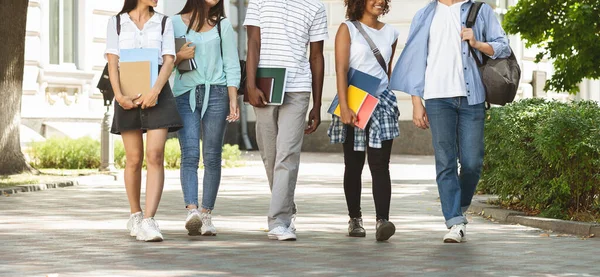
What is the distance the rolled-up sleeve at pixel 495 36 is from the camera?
9438 mm

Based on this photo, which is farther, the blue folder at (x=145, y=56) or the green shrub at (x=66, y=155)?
the green shrub at (x=66, y=155)

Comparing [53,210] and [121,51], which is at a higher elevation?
[121,51]

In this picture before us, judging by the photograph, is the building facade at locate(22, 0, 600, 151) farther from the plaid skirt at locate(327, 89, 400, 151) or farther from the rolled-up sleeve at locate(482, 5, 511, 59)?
the rolled-up sleeve at locate(482, 5, 511, 59)

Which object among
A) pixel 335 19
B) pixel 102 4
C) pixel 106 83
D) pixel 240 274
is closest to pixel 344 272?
pixel 240 274

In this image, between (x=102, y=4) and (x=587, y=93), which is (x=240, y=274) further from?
(x=587, y=93)

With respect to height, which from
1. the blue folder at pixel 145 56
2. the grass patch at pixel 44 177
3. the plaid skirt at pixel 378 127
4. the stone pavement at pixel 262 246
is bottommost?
the grass patch at pixel 44 177

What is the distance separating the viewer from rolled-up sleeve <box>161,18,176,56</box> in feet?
31.7

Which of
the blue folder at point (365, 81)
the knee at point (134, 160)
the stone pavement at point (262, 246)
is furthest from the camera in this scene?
the knee at point (134, 160)

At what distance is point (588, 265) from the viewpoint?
829 centimetres

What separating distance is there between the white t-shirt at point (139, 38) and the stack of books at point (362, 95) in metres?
1.29

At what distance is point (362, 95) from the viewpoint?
9.64 metres

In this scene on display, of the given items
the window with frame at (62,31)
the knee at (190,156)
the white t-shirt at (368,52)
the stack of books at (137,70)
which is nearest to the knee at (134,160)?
the knee at (190,156)

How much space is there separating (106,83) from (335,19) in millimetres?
9861

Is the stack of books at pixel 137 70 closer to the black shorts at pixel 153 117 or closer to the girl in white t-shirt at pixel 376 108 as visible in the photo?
the black shorts at pixel 153 117
